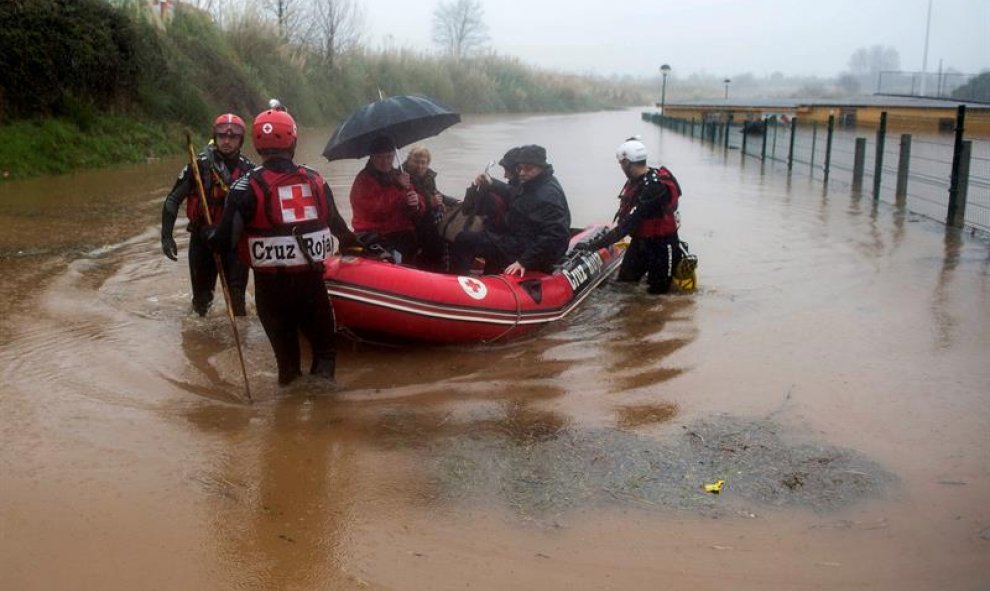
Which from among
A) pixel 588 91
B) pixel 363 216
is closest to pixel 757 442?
pixel 363 216

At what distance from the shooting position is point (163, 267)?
9.85 meters

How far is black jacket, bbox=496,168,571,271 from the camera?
7445 mm

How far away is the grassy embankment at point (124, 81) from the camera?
1708 cm

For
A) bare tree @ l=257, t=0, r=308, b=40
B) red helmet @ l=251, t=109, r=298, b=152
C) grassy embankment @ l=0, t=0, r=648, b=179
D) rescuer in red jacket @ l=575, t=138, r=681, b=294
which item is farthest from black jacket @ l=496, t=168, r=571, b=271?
bare tree @ l=257, t=0, r=308, b=40

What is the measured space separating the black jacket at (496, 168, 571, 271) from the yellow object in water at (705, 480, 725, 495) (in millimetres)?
3089

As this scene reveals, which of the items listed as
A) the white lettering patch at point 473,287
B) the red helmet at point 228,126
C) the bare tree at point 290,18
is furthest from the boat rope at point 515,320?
the bare tree at point 290,18

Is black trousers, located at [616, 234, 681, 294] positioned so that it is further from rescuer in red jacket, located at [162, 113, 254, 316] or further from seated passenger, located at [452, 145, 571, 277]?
rescuer in red jacket, located at [162, 113, 254, 316]

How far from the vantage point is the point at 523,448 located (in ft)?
16.8

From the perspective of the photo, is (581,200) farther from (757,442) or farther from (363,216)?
(757,442)

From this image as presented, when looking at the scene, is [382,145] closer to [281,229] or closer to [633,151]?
[281,229]

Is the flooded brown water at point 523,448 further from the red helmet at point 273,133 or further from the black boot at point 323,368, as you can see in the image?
the red helmet at point 273,133

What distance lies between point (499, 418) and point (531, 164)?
251 centimetres

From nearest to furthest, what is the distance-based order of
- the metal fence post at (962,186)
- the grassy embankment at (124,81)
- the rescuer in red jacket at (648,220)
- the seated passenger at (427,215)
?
the seated passenger at (427,215)
the rescuer in red jacket at (648,220)
the metal fence post at (962,186)
the grassy embankment at (124,81)

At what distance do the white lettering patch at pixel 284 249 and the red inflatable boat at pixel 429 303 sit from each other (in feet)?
2.90
